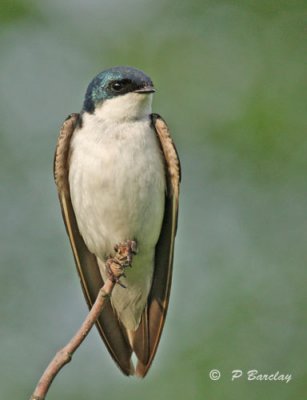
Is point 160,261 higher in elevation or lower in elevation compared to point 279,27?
lower

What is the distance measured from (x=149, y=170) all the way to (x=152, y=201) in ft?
0.46

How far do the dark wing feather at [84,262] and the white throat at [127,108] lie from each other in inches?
6.3

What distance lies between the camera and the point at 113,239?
4582 millimetres

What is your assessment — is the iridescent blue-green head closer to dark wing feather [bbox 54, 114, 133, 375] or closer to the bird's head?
the bird's head

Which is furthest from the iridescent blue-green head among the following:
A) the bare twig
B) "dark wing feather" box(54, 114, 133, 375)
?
the bare twig

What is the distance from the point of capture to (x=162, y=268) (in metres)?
4.74

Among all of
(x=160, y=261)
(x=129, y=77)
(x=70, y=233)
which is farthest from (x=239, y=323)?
(x=129, y=77)

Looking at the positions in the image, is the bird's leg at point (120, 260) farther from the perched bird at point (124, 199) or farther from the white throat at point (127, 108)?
the white throat at point (127, 108)

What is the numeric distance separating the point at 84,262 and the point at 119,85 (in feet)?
2.53

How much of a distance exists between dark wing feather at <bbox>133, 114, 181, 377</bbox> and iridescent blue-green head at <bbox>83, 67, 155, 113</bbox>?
0.54 ft

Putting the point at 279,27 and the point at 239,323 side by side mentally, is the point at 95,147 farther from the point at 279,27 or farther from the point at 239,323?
the point at 279,27

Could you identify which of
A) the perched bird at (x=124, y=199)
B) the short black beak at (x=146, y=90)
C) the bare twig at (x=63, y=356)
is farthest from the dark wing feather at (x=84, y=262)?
the bare twig at (x=63, y=356)

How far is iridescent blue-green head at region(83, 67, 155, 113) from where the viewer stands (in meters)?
4.49

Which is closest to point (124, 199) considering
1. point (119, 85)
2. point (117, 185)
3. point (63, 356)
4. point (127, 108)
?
point (117, 185)
